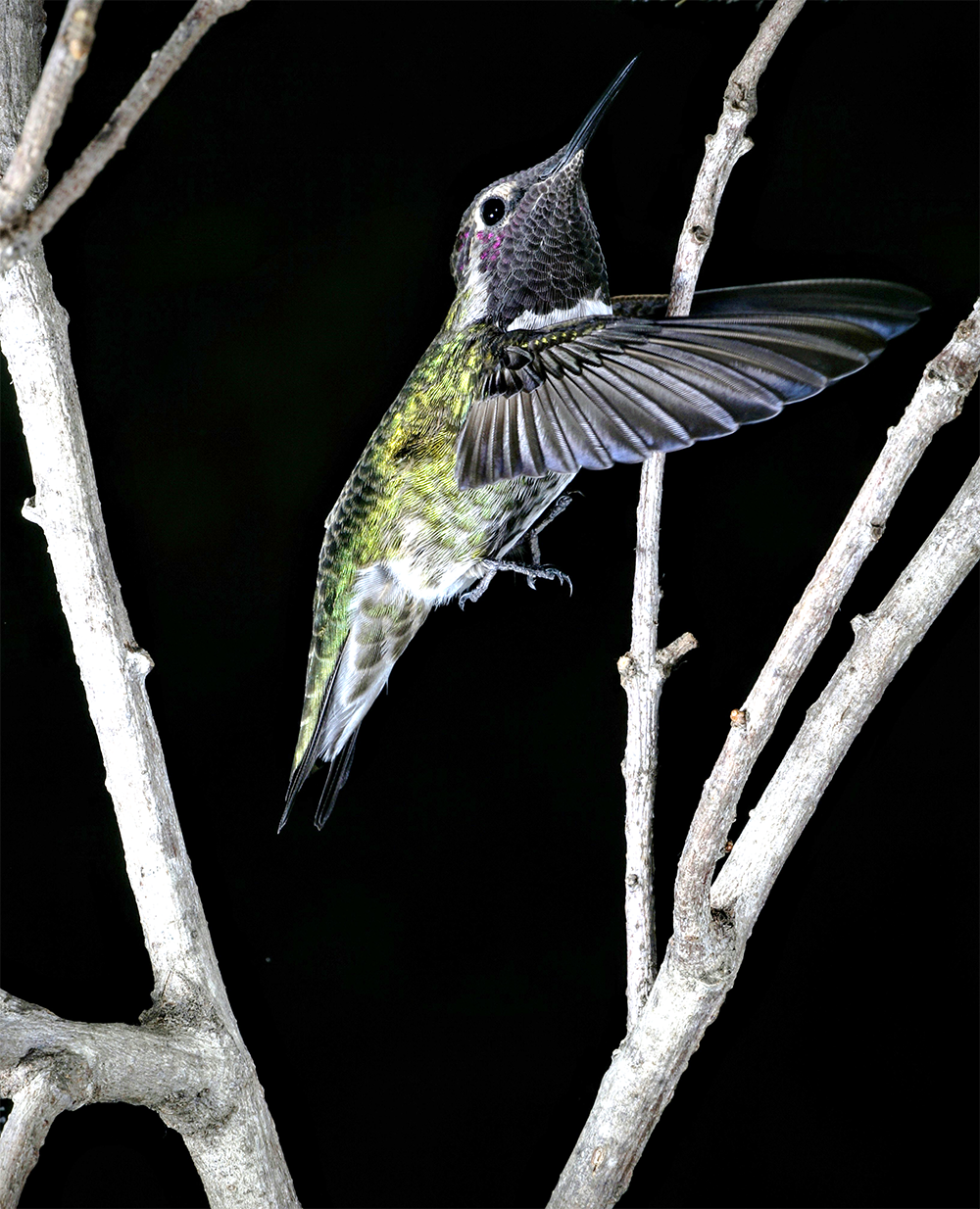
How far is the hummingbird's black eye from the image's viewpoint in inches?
38.6

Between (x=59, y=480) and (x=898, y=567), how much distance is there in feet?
2.93

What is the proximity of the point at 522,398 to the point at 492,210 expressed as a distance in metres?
0.22

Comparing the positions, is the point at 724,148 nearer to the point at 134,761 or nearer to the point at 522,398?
the point at 522,398

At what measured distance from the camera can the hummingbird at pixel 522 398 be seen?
2.63 feet

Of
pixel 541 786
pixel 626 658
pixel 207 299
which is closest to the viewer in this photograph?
pixel 626 658

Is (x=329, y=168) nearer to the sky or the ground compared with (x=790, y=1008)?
nearer to the sky

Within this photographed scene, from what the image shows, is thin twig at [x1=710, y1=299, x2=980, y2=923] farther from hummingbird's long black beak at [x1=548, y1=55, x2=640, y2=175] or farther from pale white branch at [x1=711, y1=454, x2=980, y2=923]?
hummingbird's long black beak at [x1=548, y1=55, x2=640, y2=175]

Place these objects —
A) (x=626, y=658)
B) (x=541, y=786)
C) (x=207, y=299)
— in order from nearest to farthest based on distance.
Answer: (x=626, y=658) → (x=207, y=299) → (x=541, y=786)

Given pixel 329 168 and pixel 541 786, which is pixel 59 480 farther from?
pixel 541 786

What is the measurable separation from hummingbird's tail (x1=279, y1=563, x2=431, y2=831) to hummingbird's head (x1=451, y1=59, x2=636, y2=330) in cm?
28

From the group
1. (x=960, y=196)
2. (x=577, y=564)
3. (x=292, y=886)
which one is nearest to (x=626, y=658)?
(x=577, y=564)

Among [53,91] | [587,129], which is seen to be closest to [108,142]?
[53,91]

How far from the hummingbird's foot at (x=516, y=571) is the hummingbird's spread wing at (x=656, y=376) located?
0.18 meters

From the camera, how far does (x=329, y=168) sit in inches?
42.8
